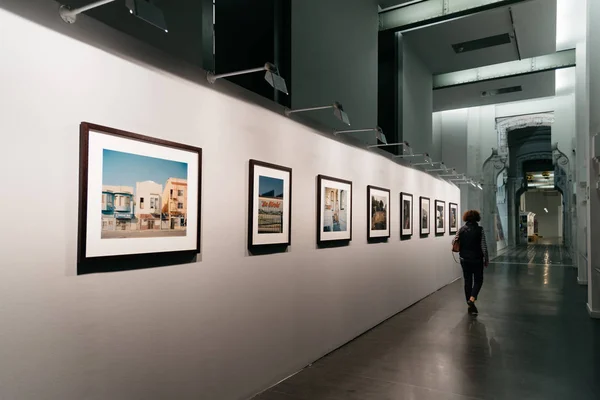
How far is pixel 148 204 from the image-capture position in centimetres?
291

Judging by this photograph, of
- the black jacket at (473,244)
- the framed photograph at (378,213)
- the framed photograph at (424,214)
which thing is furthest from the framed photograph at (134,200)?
the framed photograph at (424,214)

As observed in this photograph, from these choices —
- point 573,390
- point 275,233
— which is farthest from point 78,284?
point 573,390

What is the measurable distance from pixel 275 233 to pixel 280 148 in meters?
0.87

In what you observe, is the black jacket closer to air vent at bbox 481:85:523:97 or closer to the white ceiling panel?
the white ceiling panel

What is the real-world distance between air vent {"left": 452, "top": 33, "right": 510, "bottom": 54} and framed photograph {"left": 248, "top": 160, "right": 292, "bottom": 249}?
25.0 ft

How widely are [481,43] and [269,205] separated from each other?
824cm

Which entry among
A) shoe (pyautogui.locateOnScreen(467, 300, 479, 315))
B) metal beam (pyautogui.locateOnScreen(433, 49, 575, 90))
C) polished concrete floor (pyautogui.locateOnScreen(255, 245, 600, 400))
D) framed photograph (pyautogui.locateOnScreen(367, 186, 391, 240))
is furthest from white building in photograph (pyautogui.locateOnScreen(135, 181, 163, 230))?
metal beam (pyautogui.locateOnScreen(433, 49, 575, 90))

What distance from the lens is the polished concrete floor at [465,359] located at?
4133mm

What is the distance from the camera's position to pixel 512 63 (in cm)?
1245

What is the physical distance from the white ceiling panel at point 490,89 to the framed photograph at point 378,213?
7.76m

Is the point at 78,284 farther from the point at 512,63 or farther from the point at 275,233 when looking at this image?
the point at 512,63

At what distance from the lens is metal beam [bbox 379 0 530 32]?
7.97 metres

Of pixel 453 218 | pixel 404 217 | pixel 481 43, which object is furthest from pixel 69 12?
pixel 453 218

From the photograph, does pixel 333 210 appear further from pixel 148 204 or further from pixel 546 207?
pixel 546 207
